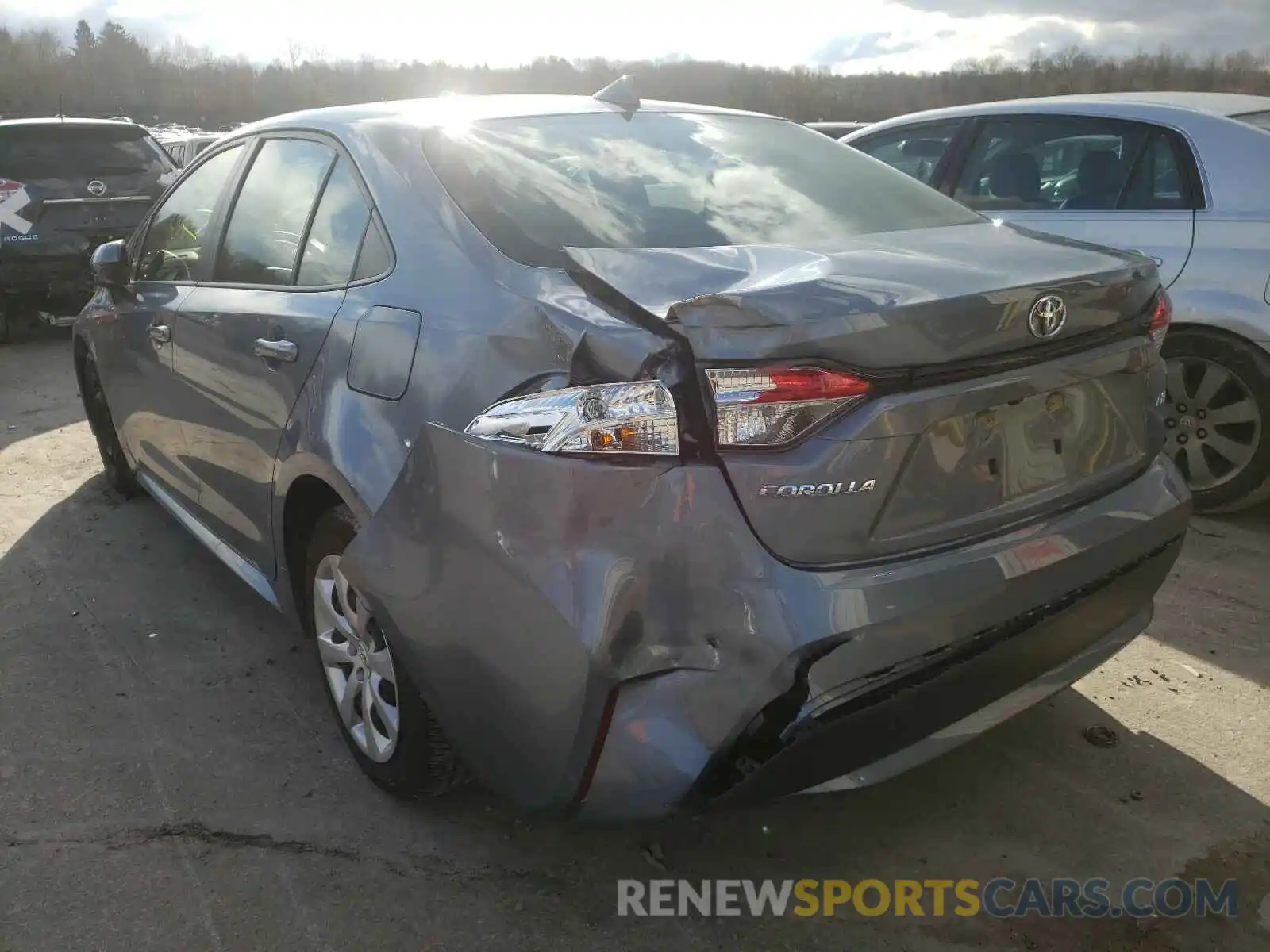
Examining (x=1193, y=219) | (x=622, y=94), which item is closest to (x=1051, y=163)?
(x=1193, y=219)

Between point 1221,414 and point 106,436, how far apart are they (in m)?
4.82

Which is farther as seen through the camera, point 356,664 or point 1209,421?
point 1209,421

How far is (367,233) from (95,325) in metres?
2.44

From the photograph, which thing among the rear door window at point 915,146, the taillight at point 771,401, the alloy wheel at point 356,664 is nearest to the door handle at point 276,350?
the alloy wheel at point 356,664

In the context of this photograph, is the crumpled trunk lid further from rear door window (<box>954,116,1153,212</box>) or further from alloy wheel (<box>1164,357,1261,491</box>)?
rear door window (<box>954,116,1153,212</box>)

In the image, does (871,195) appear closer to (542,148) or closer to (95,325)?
(542,148)

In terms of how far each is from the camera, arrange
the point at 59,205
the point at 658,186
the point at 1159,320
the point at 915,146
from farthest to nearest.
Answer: the point at 59,205, the point at 915,146, the point at 658,186, the point at 1159,320

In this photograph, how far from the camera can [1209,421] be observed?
4.20 meters

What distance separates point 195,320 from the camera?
10.6 feet

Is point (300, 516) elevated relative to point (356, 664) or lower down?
elevated

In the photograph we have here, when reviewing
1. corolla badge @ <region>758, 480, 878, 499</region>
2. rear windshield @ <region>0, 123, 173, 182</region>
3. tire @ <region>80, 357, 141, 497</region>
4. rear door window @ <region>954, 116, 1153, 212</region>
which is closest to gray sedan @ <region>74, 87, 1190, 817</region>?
corolla badge @ <region>758, 480, 878, 499</region>

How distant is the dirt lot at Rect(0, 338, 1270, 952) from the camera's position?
2.18 meters

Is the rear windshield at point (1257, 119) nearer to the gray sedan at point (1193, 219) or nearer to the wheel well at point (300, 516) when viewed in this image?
the gray sedan at point (1193, 219)

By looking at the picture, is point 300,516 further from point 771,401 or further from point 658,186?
point 771,401
